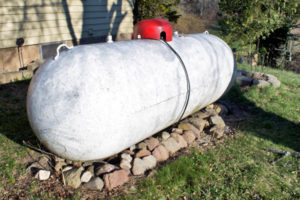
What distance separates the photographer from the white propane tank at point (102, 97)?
138 inches

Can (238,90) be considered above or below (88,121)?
below

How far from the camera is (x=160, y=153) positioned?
4594mm

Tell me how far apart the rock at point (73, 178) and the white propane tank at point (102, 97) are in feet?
0.68

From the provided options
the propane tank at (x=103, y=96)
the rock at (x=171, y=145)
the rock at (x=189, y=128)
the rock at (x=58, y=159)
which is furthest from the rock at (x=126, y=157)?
the rock at (x=189, y=128)

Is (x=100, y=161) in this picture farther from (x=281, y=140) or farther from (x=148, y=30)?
(x=281, y=140)

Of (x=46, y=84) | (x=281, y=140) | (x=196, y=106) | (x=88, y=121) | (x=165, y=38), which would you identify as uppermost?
(x=165, y=38)

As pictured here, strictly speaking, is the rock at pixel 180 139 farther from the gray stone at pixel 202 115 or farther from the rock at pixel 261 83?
the rock at pixel 261 83

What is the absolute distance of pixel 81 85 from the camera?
3.50 metres

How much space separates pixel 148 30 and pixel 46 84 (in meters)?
2.13

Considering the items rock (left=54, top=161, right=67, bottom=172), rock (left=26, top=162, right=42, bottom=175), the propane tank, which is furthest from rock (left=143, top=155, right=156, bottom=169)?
rock (left=26, top=162, right=42, bottom=175)

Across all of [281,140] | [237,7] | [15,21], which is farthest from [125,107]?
[237,7]

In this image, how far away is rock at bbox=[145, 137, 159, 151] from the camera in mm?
4664

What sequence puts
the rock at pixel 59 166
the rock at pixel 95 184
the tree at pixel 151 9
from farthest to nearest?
1. the tree at pixel 151 9
2. the rock at pixel 59 166
3. the rock at pixel 95 184

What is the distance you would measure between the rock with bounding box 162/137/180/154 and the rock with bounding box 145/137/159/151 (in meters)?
0.15
